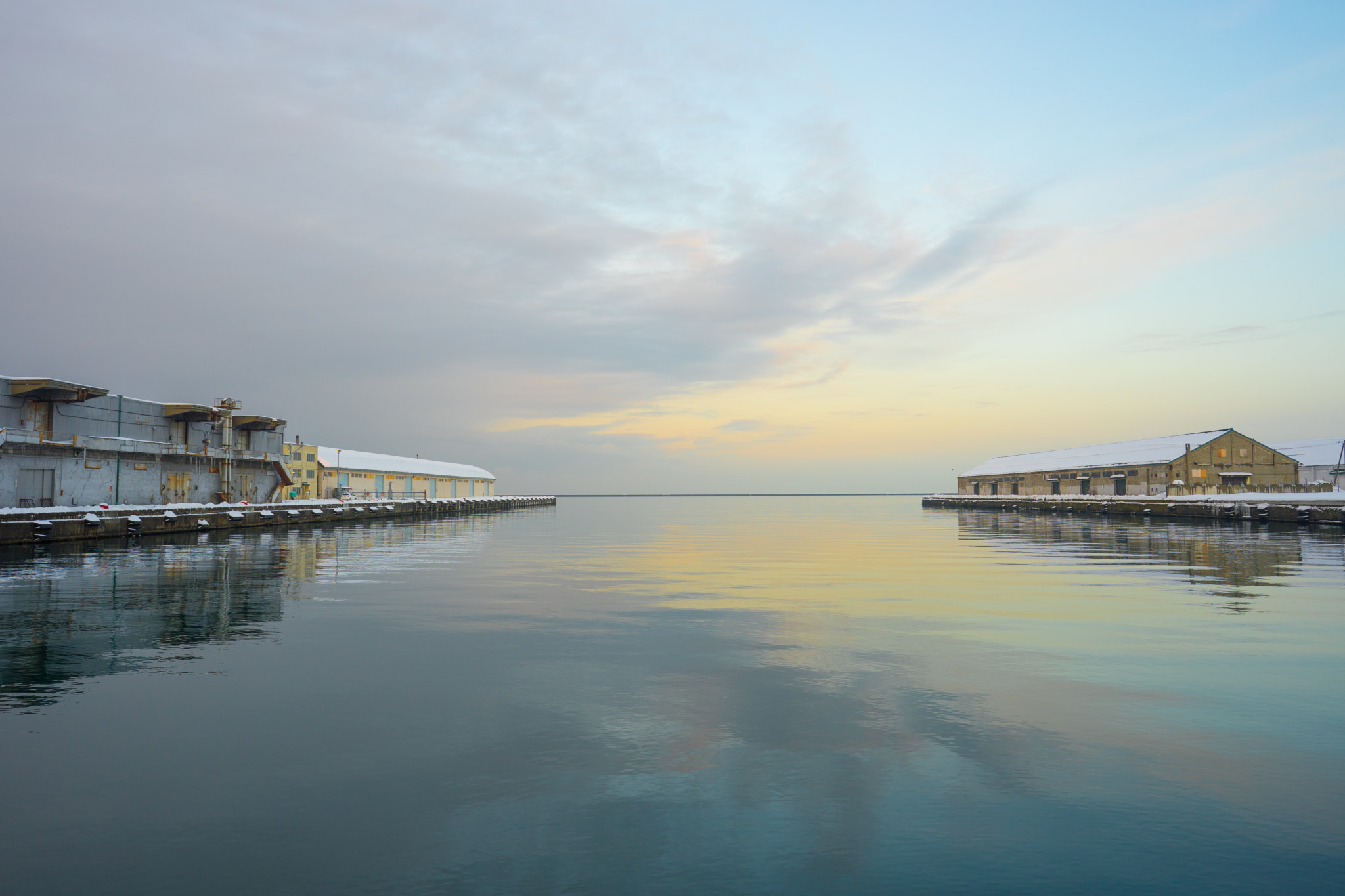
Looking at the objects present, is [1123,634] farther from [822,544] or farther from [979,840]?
[822,544]

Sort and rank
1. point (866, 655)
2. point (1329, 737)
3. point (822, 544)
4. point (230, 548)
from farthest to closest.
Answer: point (822, 544) → point (230, 548) → point (866, 655) → point (1329, 737)

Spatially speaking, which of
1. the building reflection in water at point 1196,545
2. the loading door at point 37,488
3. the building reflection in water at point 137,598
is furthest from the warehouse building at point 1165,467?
the loading door at point 37,488

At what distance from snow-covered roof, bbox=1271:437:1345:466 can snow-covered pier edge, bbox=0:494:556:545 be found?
108578 millimetres

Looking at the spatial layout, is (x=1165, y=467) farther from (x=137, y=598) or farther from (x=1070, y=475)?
(x=137, y=598)

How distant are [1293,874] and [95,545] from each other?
5026 centimetres

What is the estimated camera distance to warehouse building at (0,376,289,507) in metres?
47.2

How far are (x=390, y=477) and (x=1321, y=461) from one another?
12527cm

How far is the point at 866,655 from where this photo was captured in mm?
15008

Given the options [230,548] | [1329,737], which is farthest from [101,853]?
[230,548]

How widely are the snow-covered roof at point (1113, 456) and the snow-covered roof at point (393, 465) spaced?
95.8m

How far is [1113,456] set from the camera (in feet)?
339

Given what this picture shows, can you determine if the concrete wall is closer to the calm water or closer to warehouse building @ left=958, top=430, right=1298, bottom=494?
the calm water

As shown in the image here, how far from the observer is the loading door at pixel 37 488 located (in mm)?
46625

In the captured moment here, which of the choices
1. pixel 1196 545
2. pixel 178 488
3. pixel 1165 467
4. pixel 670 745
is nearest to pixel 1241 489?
pixel 1165 467
